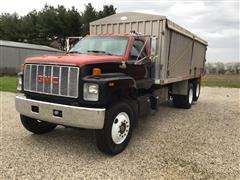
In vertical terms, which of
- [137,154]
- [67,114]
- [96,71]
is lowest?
[137,154]

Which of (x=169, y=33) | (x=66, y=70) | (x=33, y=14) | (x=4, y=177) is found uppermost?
(x=33, y=14)

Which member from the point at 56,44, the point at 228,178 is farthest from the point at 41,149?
the point at 56,44

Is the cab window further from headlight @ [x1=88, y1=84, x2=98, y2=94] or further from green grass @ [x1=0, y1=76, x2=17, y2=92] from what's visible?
green grass @ [x1=0, y1=76, x2=17, y2=92]

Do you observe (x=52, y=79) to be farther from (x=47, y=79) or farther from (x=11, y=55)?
(x=11, y=55)

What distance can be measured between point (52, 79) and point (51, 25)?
37872mm

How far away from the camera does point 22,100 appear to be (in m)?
4.93

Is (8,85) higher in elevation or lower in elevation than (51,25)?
lower

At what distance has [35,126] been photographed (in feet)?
18.6

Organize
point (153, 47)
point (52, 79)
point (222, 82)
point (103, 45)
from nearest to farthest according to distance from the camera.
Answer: point (52, 79) < point (103, 45) < point (153, 47) < point (222, 82)

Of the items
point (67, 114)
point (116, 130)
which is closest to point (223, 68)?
point (116, 130)

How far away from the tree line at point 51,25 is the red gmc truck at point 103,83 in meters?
30.5

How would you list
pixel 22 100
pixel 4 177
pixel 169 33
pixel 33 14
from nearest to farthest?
pixel 4 177 < pixel 22 100 < pixel 169 33 < pixel 33 14

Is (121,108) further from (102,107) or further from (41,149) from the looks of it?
(41,149)

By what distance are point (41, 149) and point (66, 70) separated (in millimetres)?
1641
